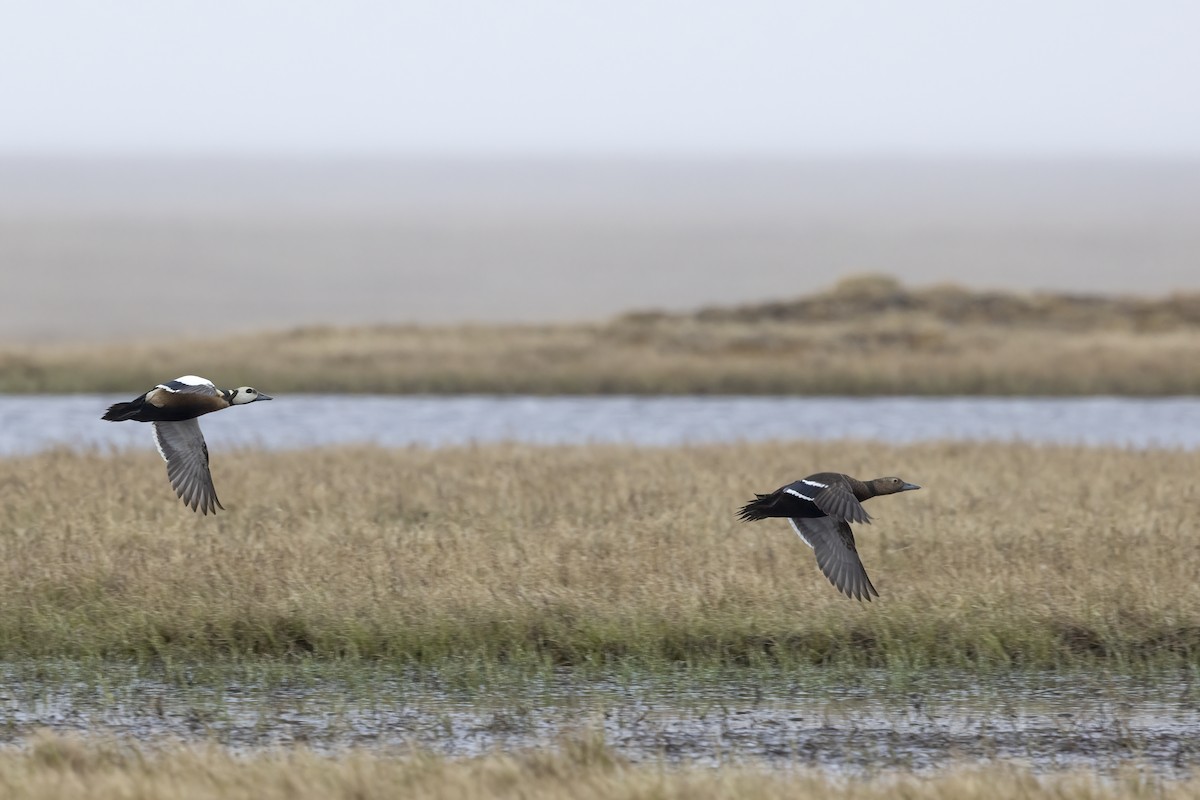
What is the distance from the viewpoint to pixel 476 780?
7750mm

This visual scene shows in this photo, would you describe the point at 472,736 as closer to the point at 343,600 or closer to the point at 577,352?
the point at 343,600

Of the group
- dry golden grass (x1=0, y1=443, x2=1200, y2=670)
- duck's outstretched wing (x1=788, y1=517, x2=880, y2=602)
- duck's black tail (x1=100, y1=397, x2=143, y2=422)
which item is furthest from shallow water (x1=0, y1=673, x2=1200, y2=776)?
duck's black tail (x1=100, y1=397, x2=143, y2=422)

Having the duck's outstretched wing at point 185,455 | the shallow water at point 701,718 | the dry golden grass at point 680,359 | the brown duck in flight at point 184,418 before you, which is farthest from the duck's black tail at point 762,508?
the dry golden grass at point 680,359

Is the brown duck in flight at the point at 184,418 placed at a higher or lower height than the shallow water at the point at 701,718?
higher

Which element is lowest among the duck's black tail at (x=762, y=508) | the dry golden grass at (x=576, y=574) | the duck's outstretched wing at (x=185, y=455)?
the dry golden grass at (x=576, y=574)

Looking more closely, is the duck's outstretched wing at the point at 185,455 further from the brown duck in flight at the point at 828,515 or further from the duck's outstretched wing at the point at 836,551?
the duck's outstretched wing at the point at 836,551

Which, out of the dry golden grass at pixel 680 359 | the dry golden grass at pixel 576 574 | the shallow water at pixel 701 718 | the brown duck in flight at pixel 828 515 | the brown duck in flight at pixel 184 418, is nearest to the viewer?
the shallow water at pixel 701 718

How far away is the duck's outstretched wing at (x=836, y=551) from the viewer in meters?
9.92

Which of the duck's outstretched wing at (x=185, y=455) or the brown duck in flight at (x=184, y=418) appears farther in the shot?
the duck's outstretched wing at (x=185, y=455)

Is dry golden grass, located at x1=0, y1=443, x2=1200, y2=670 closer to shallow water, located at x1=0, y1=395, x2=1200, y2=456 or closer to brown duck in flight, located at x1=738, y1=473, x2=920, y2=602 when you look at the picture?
brown duck in flight, located at x1=738, y1=473, x2=920, y2=602

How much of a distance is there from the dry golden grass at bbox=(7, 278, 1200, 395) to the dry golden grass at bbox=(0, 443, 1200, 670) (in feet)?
58.7

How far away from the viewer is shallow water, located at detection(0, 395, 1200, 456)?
2511 centimetres

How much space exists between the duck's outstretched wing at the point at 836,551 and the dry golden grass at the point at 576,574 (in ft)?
3.06

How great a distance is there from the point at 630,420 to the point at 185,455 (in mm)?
17964
